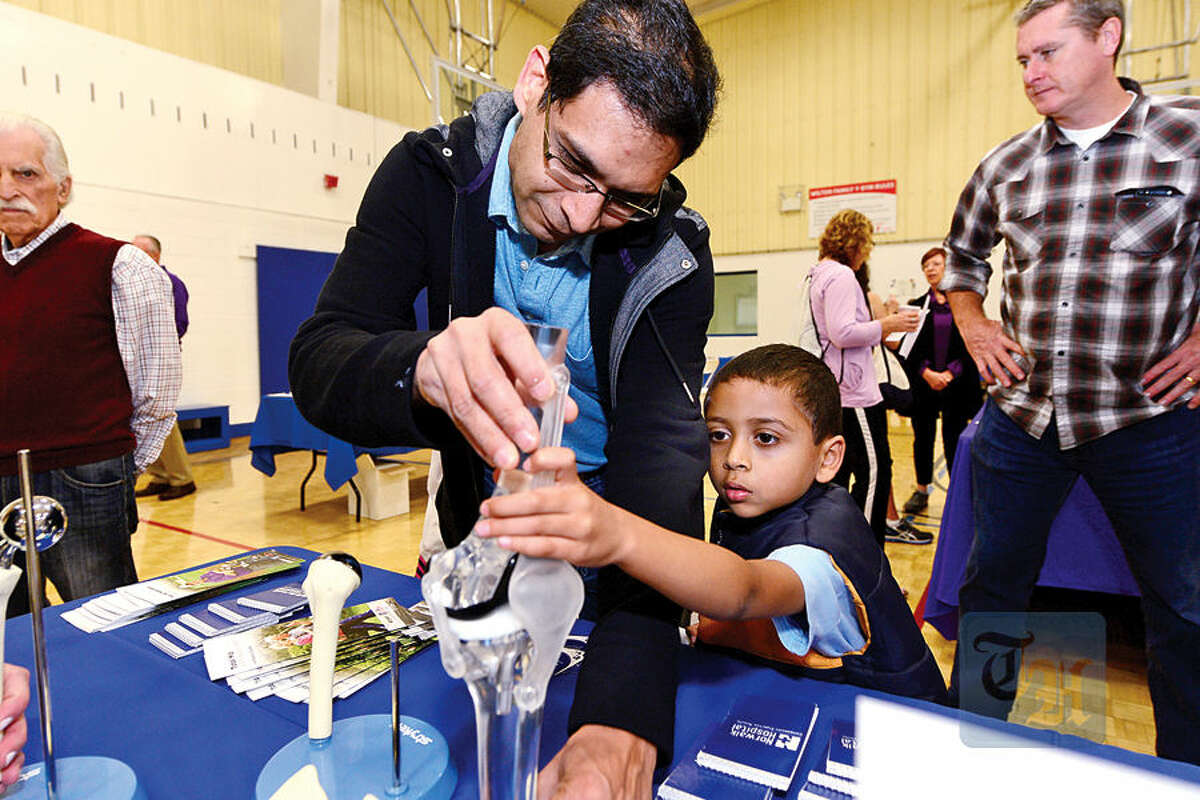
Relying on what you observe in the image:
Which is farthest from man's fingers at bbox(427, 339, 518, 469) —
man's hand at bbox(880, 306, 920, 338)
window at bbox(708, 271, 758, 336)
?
window at bbox(708, 271, 758, 336)

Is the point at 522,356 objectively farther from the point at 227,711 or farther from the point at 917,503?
the point at 917,503

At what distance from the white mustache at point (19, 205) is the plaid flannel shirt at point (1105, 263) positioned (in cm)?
214

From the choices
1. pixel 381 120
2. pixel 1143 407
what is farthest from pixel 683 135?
pixel 381 120

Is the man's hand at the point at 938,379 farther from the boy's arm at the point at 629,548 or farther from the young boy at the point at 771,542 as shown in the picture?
the boy's arm at the point at 629,548

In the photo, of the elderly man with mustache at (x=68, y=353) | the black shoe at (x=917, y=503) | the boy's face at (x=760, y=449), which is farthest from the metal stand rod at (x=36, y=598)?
the black shoe at (x=917, y=503)

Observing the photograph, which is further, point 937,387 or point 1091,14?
point 937,387

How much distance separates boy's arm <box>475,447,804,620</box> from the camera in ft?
1.40

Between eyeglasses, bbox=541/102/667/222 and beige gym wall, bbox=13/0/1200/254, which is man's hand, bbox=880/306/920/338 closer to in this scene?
eyeglasses, bbox=541/102/667/222

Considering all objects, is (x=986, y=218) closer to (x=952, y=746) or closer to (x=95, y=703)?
(x=952, y=746)

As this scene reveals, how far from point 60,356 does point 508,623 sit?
1.63 metres

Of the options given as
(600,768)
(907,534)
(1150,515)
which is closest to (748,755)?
(600,768)

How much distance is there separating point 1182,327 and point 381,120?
7.03 m

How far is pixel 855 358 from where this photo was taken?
2.66 meters

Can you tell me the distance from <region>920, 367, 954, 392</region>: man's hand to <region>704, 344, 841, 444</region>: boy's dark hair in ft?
9.21
